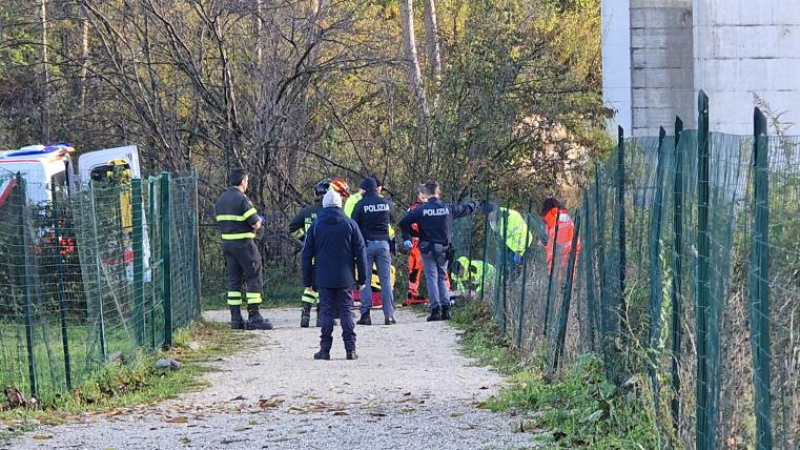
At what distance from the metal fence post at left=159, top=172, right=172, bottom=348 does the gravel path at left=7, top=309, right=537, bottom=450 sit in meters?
0.83

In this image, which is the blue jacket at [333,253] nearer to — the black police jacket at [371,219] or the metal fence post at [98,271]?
the metal fence post at [98,271]

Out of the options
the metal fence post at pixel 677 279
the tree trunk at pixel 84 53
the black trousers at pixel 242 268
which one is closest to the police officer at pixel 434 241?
the black trousers at pixel 242 268

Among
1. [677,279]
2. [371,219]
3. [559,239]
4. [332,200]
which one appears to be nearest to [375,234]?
[371,219]

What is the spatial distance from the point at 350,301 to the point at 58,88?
1212 centimetres

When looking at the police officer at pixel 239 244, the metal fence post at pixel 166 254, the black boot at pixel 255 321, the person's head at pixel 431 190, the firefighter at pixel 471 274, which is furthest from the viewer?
the firefighter at pixel 471 274

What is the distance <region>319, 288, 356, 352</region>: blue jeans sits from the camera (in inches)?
550

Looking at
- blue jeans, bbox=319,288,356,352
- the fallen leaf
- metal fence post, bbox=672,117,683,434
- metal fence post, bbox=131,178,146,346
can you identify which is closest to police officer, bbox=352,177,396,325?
blue jeans, bbox=319,288,356,352

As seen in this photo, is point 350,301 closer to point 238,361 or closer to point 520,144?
point 238,361

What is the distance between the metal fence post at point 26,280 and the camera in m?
10.7

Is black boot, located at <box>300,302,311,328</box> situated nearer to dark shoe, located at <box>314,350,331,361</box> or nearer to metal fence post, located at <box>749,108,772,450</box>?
dark shoe, located at <box>314,350,331,361</box>

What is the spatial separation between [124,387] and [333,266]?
9.55 ft

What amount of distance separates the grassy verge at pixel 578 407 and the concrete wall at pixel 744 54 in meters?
12.1

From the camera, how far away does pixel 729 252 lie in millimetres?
5852

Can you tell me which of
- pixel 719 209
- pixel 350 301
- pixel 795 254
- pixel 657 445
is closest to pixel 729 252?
pixel 719 209
